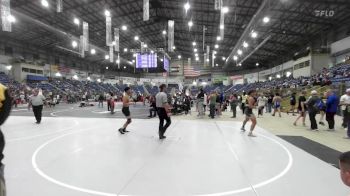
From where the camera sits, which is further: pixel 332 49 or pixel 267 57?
pixel 267 57

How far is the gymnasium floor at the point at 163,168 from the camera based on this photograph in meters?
3.46

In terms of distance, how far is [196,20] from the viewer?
1086 inches

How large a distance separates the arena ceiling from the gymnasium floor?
437 inches

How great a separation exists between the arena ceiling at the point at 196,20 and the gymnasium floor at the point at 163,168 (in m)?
11.1

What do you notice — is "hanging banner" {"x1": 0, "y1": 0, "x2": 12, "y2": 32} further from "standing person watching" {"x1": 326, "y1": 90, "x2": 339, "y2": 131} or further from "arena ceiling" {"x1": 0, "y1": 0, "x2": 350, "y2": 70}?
"standing person watching" {"x1": 326, "y1": 90, "x2": 339, "y2": 131}

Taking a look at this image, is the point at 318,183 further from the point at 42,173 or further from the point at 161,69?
the point at 161,69

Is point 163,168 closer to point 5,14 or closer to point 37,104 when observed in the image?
point 37,104

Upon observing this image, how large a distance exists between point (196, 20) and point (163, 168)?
25.4 meters

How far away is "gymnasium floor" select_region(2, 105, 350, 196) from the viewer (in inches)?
136

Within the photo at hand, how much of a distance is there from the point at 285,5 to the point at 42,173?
66.4 ft

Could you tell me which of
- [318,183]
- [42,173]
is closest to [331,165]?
[318,183]

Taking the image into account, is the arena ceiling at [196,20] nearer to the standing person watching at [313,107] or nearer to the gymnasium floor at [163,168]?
the standing person watching at [313,107]

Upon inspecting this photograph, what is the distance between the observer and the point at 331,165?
4715 mm

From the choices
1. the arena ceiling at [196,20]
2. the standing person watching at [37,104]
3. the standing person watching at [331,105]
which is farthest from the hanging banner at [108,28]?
the standing person watching at [331,105]
